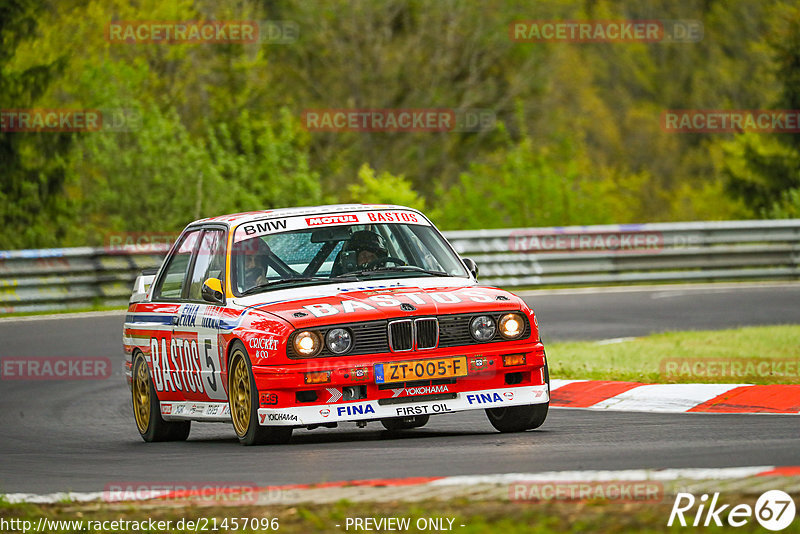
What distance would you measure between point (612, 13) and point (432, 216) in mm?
37647

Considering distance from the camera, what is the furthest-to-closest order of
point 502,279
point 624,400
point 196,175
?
1. point 196,175
2. point 502,279
3. point 624,400

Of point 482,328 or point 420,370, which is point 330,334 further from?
point 482,328

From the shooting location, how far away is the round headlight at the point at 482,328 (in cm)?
938

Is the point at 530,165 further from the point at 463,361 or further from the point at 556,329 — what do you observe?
the point at 463,361

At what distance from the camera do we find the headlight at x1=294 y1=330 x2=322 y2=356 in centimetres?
906

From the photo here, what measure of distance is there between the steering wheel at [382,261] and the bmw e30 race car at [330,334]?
0.04 feet

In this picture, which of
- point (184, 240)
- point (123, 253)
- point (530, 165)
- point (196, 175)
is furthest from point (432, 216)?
point (184, 240)

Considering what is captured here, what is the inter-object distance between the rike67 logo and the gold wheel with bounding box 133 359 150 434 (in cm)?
588

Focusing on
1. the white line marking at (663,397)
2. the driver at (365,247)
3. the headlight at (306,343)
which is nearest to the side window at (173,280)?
the driver at (365,247)

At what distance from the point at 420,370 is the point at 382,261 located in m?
1.42

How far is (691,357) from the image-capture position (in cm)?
1423

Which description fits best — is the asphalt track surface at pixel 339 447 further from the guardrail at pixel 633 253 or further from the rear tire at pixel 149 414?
the guardrail at pixel 633 253

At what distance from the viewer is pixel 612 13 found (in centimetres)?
6588

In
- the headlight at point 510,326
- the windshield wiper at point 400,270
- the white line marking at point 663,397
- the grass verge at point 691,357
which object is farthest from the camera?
the grass verge at point 691,357
